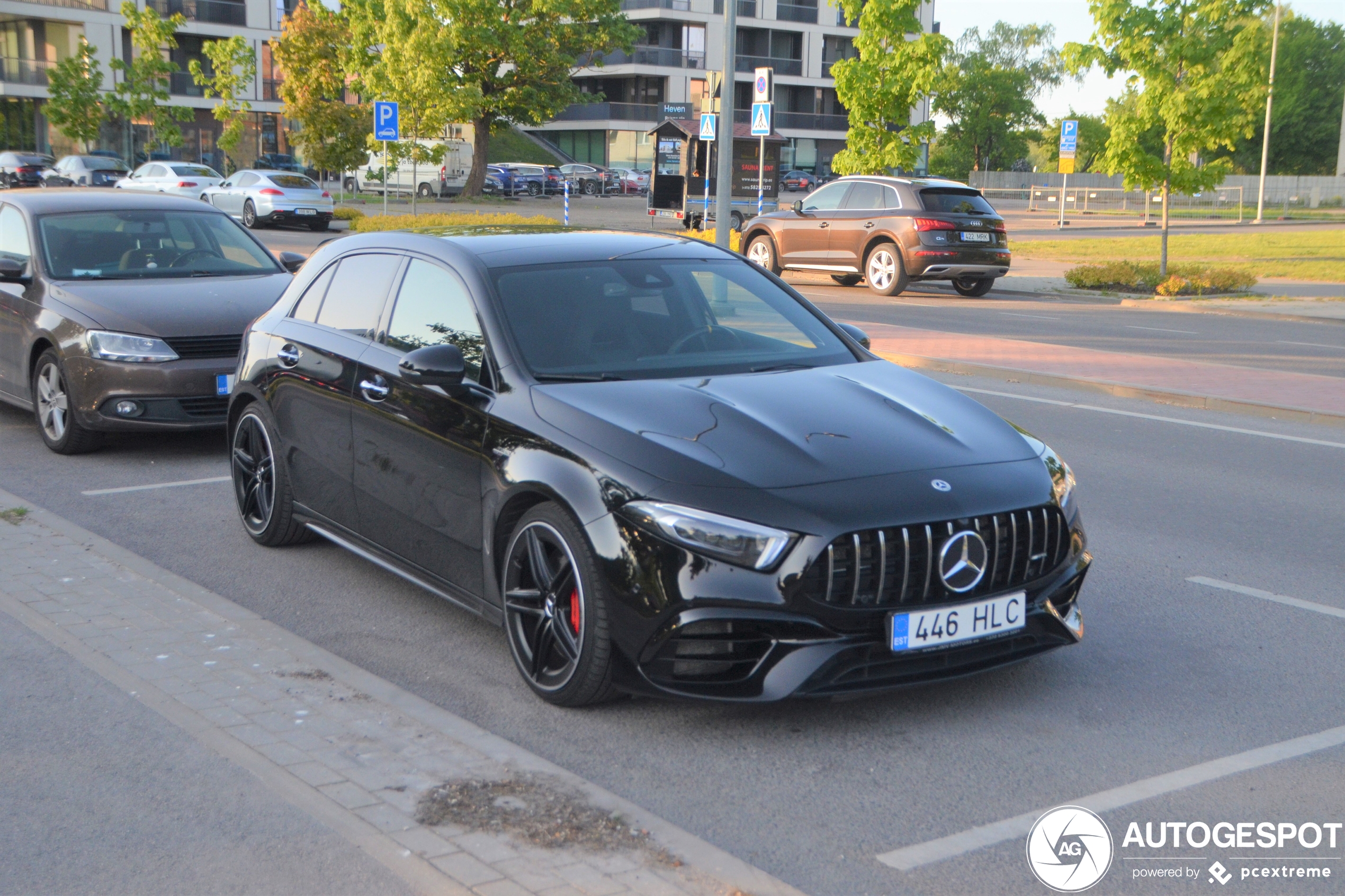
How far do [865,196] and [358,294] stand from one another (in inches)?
689

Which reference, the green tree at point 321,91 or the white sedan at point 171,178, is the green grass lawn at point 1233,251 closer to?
the white sedan at point 171,178

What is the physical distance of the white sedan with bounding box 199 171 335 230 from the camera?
3822 cm

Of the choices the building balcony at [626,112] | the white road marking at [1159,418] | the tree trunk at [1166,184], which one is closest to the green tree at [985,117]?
the building balcony at [626,112]

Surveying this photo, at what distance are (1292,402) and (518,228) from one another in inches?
297

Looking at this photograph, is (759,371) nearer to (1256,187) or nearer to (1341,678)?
(1341,678)

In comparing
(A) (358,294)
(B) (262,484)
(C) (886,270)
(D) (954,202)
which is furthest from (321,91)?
(A) (358,294)

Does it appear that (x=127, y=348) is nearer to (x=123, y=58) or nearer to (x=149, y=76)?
(x=149, y=76)

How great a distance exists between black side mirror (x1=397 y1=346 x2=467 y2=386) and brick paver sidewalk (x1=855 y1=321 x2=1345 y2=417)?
8.03 m

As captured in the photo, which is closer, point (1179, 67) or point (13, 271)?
point (13, 271)

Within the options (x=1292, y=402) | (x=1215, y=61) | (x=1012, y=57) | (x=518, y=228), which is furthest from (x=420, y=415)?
(x=1012, y=57)

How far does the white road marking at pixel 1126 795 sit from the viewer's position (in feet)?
11.9

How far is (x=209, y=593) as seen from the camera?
227 inches

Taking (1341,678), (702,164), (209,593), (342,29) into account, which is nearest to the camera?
(1341,678)

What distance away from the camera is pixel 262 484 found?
22.3 feet
